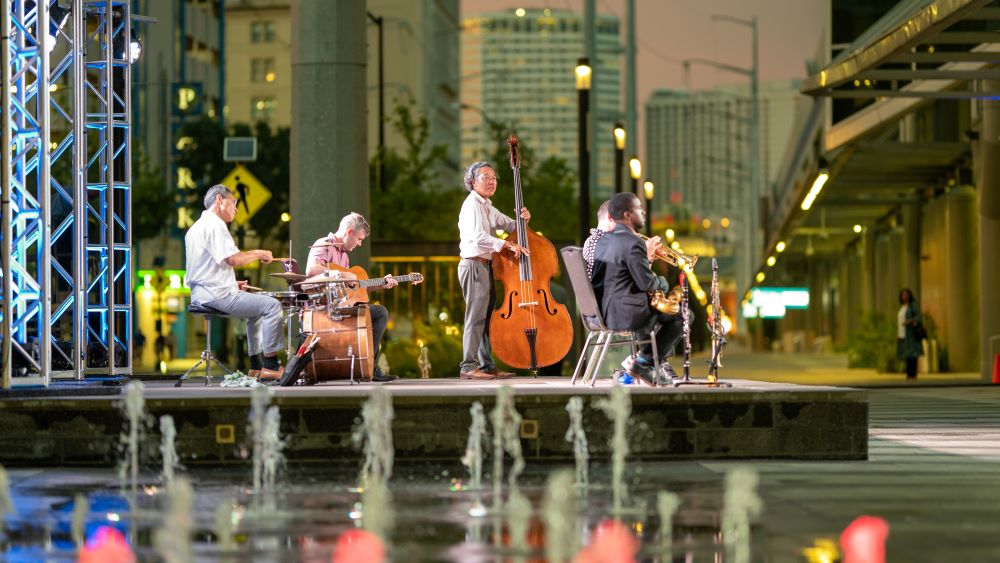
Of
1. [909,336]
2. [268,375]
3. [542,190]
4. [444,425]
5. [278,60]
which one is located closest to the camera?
[444,425]

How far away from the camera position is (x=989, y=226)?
35.5 m

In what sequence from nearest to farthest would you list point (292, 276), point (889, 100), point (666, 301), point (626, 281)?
point (666, 301), point (626, 281), point (292, 276), point (889, 100)

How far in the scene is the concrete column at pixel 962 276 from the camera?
4081cm

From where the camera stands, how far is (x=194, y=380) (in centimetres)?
1702

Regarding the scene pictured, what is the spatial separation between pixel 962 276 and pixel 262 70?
89050mm

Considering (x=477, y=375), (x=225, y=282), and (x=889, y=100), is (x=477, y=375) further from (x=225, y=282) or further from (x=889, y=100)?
(x=889, y=100)

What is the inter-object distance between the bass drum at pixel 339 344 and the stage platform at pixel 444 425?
1740 millimetres

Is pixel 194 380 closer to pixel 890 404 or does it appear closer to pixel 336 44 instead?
pixel 336 44

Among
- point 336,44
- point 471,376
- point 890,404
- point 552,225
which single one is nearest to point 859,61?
point 890,404

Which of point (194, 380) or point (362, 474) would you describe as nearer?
point (362, 474)

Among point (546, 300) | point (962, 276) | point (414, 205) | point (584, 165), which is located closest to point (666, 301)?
point (546, 300)

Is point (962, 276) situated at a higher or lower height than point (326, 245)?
higher

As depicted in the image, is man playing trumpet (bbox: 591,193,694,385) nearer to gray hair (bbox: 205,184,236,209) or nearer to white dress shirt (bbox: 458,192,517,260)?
white dress shirt (bbox: 458,192,517,260)

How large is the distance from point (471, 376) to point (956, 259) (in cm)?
2699
